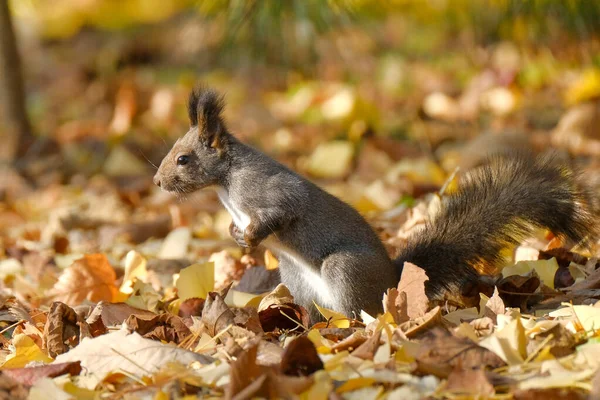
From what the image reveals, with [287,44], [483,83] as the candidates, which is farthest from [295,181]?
[483,83]

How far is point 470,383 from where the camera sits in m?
1.76

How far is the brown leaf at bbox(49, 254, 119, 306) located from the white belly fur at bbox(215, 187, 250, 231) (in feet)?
Result: 1.52

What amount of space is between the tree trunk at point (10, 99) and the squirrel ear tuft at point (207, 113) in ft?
10.2

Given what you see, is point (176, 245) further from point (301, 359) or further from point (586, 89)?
point (586, 89)

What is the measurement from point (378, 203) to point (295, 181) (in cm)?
137

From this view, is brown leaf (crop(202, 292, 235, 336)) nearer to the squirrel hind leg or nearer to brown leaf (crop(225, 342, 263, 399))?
the squirrel hind leg

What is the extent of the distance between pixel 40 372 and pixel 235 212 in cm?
97

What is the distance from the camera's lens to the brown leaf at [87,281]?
2.95 metres

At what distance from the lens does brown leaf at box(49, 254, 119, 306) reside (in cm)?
295

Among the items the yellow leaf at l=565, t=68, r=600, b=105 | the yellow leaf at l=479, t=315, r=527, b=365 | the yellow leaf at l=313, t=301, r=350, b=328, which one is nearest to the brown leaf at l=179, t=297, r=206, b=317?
the yellow leaf at l=313, t=301, r=350, b=328

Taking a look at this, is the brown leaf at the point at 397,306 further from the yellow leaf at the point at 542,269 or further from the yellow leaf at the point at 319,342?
the yellow leaf at the point at 542,269

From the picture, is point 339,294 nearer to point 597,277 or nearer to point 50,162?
point 597,277

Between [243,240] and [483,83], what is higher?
[243,240]

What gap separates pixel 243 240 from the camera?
2729 millimetres
